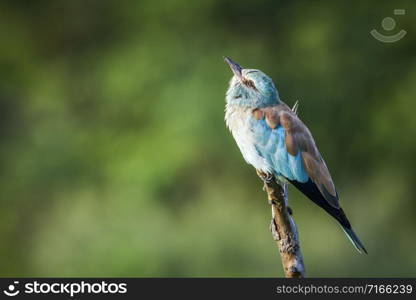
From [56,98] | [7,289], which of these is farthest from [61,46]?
[7,289]

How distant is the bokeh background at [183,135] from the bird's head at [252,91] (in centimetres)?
399

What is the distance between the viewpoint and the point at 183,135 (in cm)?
1145

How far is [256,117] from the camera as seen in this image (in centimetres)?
536

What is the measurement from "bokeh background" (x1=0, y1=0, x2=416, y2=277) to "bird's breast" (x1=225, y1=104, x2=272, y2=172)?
412cm

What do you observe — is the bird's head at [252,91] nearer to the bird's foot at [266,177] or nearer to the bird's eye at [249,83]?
the bird's eye at [249,83]

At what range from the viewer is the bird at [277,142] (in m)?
4.98

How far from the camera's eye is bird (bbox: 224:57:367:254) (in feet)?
16.3

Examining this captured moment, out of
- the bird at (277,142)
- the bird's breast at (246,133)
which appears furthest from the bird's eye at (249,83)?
the bird's breast at (246,133)

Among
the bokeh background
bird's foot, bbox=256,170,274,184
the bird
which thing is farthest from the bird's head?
the bokeh background

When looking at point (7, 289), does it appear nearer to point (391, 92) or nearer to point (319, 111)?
point (319, 111)

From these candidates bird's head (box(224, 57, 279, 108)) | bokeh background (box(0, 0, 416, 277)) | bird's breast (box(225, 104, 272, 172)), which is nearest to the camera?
bird's breast (box(225, 104, 272, 172))

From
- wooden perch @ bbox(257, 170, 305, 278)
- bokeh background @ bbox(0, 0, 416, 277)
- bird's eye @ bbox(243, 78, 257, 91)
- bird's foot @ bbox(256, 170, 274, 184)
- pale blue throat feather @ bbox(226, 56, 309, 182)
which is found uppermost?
bokeh background @ bbox(0, 0, 416, 277)

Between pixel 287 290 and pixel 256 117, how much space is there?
1021mm

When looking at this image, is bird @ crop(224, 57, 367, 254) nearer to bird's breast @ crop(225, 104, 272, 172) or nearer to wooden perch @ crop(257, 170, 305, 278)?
bird's breast @ crop(225, 104, 272, 172)
